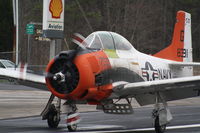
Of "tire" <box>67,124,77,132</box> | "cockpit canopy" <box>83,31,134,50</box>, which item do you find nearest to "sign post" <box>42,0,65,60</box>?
"cockpit canopy" <box>83,31,134,50</box>

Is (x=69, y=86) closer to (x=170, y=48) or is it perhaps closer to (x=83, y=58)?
(x=83, y=58)

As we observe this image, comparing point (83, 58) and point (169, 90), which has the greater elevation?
point (83, 58)

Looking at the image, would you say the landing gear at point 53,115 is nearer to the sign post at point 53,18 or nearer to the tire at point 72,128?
the tire at point 72,128

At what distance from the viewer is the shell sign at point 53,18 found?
22.8 m

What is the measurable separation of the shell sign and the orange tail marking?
15.2ft

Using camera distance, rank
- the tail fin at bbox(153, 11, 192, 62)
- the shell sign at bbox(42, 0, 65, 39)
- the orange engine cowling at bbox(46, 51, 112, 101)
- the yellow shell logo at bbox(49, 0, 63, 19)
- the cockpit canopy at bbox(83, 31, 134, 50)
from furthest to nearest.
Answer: the yellow shell logo at bbox(49, 0, 63, 19)
the shell sign at bbox(42, 0, 65, 39)
the tail fin at bbox(153, 11, 192, 62)
the cockpit canopy at bbox(83, 31, 134, 50)
the orange engine cowling at bbox(46, 51, 112, 101)

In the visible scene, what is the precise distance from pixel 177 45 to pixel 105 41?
5.62 meters

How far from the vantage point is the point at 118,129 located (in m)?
15.9

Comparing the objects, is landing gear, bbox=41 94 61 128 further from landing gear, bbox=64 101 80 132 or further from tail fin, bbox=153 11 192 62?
tail fin, bbox=153 11 192 62

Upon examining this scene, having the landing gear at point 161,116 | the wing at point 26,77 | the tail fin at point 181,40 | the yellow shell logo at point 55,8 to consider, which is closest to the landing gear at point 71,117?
the wing at point 26,77

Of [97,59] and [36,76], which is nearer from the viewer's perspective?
[97,59]

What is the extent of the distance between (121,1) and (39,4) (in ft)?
26.8

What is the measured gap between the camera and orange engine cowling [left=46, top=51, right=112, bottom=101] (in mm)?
13807

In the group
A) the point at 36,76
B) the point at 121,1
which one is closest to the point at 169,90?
the point at 36,76
